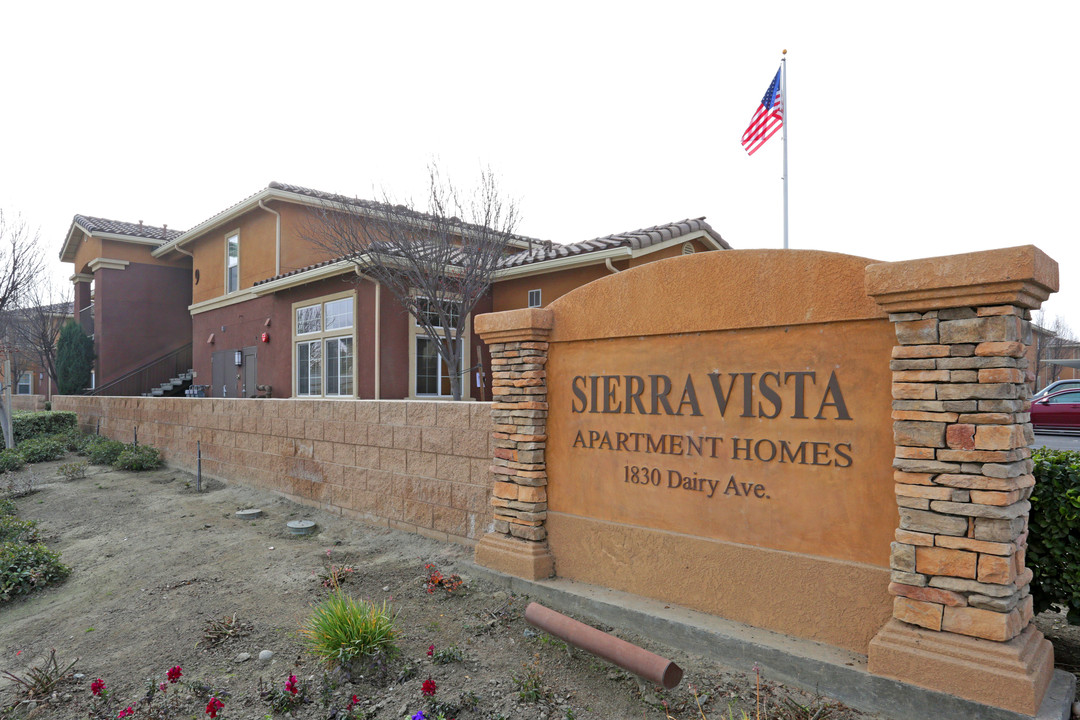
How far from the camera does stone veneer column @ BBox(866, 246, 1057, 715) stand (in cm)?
336

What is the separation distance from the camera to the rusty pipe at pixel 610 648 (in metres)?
3.85

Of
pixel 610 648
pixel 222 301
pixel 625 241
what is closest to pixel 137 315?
pixel 222 301

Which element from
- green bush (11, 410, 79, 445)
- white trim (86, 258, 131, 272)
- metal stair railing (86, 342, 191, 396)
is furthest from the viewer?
white trim (86, 258, 131, 272)

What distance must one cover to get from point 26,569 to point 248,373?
1109cm

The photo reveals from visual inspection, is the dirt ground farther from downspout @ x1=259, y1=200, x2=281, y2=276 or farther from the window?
the window

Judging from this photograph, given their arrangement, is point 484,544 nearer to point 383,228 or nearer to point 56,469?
point 383,228

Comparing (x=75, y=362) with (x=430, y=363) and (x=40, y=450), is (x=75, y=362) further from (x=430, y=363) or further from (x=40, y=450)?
(x=430, y=363)

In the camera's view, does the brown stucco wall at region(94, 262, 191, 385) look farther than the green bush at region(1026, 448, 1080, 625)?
Yes

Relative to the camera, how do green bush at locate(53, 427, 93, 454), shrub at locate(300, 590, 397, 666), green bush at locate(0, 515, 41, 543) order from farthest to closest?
1. green bush at locate(53, 427, 93, 454)
2. green bush at locate(0, 515, 41, 543)
3. shrub at locate(300, 590, 397, 666)

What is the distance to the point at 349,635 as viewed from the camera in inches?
185

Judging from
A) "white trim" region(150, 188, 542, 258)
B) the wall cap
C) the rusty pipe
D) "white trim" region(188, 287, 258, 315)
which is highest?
"white trim" region(150, 188, 542, 258)

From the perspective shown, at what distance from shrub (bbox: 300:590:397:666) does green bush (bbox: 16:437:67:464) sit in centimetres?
1477

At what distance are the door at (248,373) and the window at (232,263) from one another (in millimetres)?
2360

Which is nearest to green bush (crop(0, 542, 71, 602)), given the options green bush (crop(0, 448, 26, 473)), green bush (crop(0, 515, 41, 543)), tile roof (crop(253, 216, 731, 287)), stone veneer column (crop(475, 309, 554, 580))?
green bush (crop(0, 515, 41, 543))
